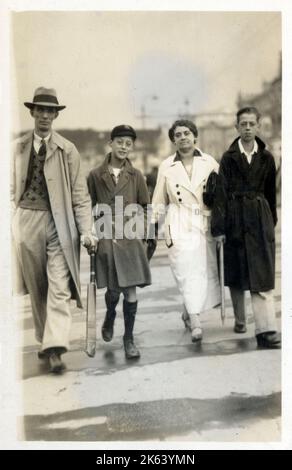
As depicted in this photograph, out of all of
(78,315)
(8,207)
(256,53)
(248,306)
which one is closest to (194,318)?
(248,306)

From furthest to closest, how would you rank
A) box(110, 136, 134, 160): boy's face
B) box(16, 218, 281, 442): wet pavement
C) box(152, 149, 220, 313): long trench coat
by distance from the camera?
box(152, 149, 220, 313): long trench coat < box(110, 136, 134, 160): boy's face < box(16, 218, 281, 442): wet pavement

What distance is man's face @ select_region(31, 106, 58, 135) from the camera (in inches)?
211

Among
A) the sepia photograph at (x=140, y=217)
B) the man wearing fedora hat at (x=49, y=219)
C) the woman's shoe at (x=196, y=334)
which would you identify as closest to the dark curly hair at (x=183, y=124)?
the sepia photograph at (x=140, y=217)

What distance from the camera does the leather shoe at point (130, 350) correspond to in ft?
17.9

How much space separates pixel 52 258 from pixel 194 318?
1216mm

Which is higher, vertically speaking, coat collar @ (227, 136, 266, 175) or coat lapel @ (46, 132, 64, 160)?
coat lapel @ (46, 132, 64, 160)

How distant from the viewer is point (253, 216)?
18.1 feet

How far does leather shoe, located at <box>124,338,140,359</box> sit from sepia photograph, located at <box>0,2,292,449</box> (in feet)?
0.04

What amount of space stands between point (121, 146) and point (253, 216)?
1.19m

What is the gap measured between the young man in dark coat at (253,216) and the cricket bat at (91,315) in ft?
3.32

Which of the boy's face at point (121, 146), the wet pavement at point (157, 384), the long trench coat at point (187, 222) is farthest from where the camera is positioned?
the long trench coat at point (187, 222)

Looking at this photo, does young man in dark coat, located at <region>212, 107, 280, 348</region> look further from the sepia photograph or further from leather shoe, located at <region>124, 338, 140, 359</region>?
leather shoe, located at <region>124, 338, 140, 359</region>

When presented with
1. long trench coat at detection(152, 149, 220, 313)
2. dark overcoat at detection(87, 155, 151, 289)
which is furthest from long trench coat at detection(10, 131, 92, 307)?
long trench coat at detection(152, 149, 220, 313)

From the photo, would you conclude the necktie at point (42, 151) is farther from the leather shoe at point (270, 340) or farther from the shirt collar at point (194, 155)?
the leather shoe at point (270, 340)
